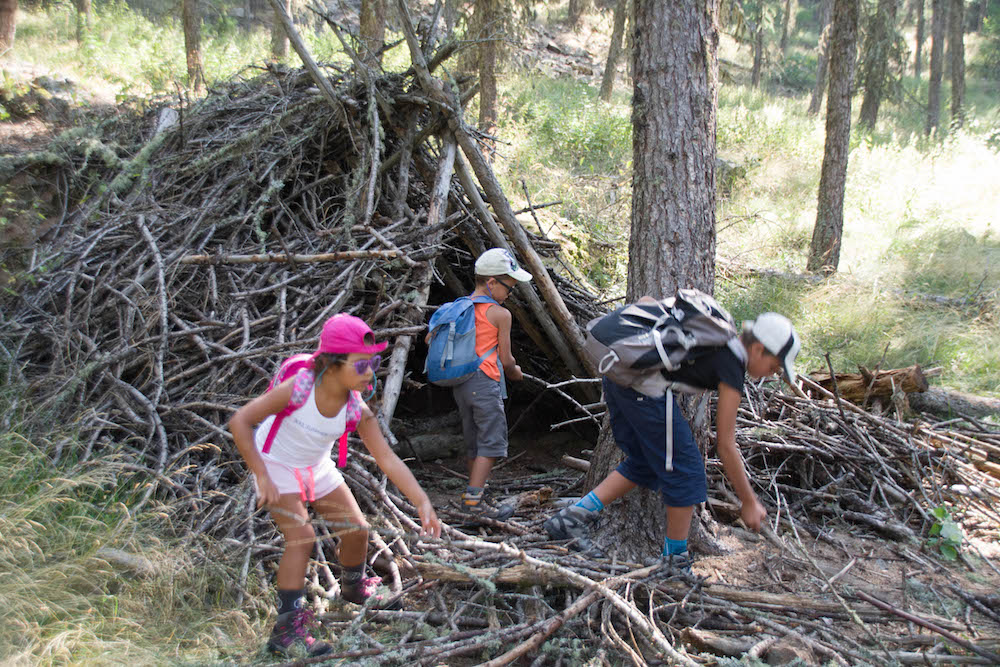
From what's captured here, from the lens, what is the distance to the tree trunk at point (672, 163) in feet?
12.5

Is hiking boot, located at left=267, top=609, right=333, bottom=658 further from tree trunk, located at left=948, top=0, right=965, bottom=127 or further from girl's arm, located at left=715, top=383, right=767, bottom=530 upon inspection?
tree trunk, located at left=948, top=0, right=965, bottom=127

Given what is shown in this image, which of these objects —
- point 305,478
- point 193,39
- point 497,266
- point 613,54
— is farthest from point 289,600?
point 613,54

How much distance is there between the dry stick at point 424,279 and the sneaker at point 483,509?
0.74m

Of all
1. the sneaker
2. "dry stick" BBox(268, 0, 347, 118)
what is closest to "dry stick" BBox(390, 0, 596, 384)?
"dry stick" BBox(268, 0, 347, 118)

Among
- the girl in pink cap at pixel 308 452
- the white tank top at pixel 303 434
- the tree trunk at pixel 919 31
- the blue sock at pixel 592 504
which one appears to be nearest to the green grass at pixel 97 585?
the girl in pink cap at pixel 308 452

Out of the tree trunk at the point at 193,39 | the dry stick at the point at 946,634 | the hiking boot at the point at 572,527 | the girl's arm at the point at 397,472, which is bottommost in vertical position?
the hiking boot at the point at 572,527

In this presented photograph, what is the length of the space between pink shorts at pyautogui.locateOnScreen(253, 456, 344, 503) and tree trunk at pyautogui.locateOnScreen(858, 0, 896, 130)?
48.7ft

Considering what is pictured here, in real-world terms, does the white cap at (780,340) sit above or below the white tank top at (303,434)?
above

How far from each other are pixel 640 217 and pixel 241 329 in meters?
2.74

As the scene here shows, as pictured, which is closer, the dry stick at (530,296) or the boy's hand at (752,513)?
the boy's hand at (752,513)

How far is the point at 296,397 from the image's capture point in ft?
8.83

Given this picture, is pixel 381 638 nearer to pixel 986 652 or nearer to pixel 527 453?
pixel 986 652

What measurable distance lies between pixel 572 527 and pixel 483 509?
32.4 inches

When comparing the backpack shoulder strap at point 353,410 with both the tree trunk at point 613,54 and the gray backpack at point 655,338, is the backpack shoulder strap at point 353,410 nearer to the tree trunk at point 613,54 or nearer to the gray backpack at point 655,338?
the gray backpack at point 655,338
